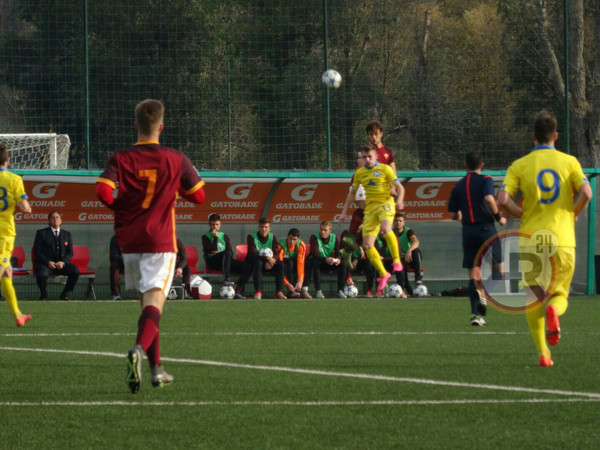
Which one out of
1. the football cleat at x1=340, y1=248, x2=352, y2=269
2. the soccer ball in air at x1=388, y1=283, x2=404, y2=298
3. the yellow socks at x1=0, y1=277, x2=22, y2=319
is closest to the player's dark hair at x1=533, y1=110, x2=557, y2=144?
the yellow socks at x1=0, y1=277, x2=22, y2=319

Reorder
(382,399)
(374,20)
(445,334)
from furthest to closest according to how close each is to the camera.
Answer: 1. (374,20)
2. (445,334)
3. (382,399)

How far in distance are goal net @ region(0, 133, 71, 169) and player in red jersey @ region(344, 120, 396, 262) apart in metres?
6.91

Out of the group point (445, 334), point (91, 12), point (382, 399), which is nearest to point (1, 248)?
point (445, 334)

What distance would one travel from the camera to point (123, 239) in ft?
20.8

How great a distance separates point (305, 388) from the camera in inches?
257

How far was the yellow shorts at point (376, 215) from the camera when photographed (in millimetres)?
13258

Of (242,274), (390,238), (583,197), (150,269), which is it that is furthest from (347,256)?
(150,269)

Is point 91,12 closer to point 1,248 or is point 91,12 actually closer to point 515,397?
point 1,248

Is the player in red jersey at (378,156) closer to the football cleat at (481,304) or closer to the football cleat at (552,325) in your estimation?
the football cleat at (481,304)

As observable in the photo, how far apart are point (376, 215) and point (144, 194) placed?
285 inches

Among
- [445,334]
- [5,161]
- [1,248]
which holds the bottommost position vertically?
[445,334]

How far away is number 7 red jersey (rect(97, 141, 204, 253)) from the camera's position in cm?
630

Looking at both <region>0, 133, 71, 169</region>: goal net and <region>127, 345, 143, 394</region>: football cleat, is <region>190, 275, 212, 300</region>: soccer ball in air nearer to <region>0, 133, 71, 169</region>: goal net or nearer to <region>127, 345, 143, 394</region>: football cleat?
<region>0, 133, 71, 169</region>: goal net

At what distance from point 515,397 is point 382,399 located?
76cm
